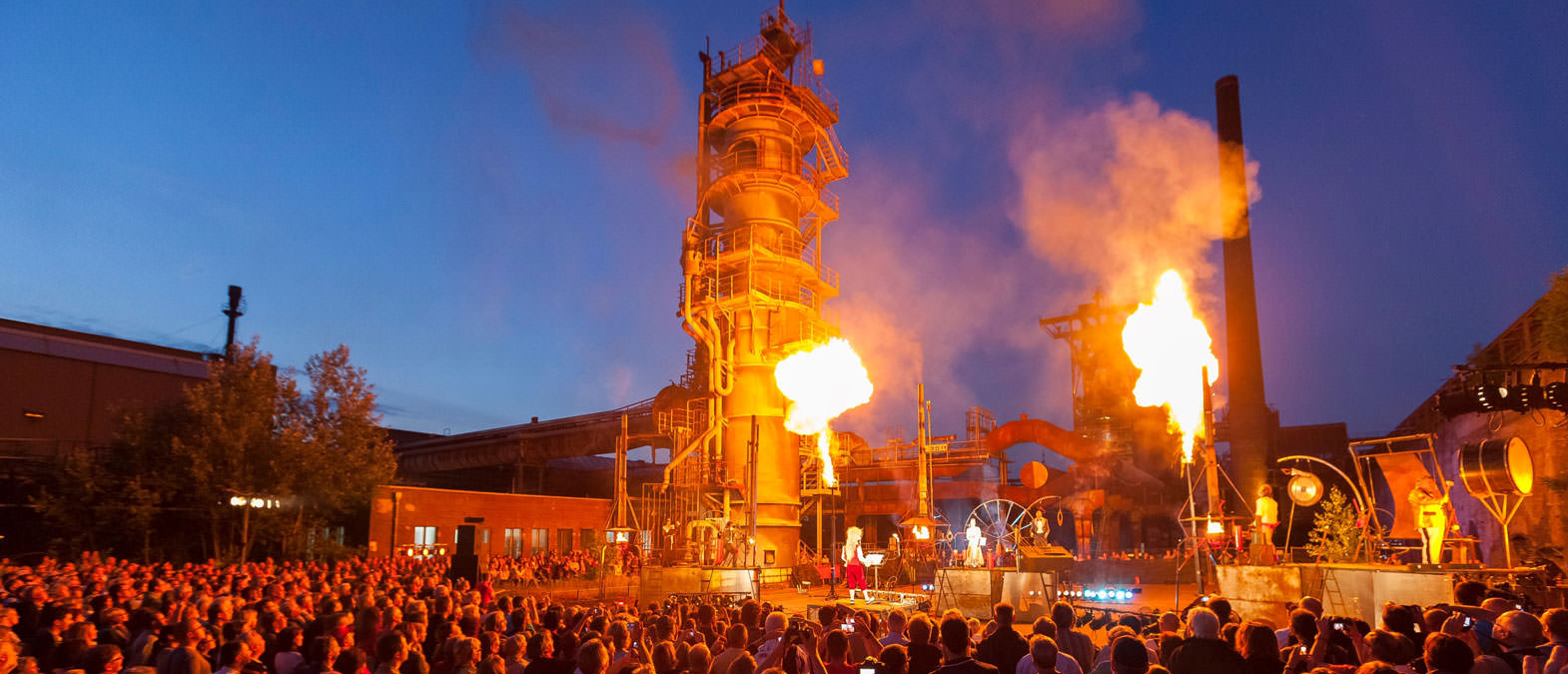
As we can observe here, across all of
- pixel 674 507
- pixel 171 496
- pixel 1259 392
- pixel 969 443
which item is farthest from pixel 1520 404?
pixel 171 496

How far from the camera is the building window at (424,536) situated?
36906mm

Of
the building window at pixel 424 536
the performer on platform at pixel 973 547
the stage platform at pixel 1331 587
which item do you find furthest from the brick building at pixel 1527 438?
the building window at pixel 424 536

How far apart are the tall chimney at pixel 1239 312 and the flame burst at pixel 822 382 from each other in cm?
1779

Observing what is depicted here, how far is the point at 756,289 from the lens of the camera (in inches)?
1545

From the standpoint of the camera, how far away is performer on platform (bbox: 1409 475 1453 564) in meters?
16.6

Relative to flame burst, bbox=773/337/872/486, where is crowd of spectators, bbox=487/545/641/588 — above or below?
below

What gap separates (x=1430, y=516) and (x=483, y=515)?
115ft

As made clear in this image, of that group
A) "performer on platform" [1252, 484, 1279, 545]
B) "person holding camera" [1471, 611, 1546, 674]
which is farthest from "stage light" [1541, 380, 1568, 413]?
"person holding camera" [1471, 611, 1546, 674]

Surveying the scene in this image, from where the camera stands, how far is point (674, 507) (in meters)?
41.4

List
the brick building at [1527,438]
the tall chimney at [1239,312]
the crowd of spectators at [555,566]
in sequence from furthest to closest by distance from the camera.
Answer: the tall chimney at [1239,312], the crowd of spectators at [555,566], the brick building at [1527,438]

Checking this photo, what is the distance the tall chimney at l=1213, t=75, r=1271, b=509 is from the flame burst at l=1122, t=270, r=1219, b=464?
20383mm

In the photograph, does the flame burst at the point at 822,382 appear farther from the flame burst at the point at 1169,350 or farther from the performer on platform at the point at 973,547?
the flame burst at the point at 1169,350

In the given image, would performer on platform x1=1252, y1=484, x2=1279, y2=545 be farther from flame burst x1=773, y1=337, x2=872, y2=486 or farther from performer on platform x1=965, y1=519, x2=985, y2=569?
flame burst x1=773, y1=337, x2=872, y2=486

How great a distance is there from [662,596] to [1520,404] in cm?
2182
